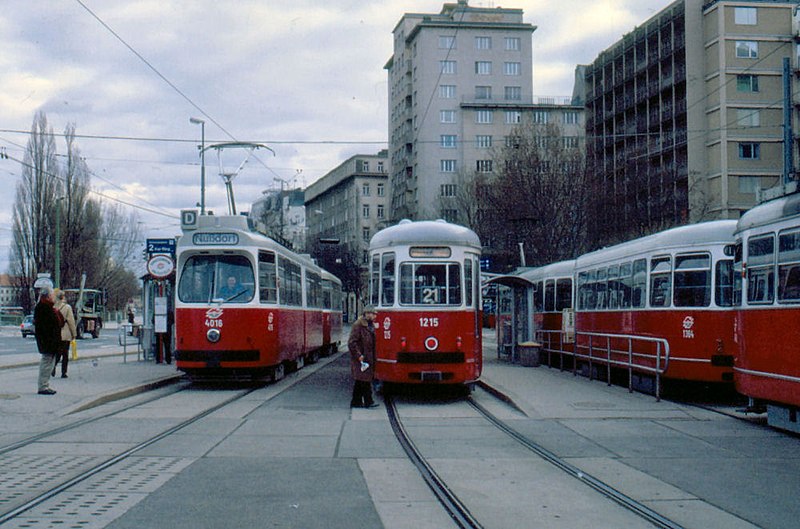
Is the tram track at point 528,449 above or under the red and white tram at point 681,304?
under

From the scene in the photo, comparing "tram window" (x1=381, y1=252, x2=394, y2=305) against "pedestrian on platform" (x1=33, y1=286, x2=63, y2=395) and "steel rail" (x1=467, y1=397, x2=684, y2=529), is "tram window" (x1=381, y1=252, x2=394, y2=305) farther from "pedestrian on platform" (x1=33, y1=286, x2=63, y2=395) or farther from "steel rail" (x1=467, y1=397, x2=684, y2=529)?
"pedestrian on platform" (x1=33, y1=286, x2=63, y2=395)

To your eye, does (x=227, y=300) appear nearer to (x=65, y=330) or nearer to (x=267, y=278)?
(x=267, y=278)

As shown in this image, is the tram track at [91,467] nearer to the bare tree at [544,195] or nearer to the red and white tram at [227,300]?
the red and white tram at [227,300]

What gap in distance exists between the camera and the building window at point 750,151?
6369cm

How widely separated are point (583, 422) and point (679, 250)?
473 centimetres

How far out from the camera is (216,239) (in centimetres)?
1836

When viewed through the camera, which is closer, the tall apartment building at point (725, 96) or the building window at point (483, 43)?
the tall apartment building at point (725, 96)

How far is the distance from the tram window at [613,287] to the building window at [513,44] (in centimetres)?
7409

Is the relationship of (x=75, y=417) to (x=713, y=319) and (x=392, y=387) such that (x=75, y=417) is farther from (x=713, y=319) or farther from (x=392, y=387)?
(x=713, y=319)

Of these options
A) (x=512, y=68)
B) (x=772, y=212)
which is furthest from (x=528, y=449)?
(x=512, y=68)

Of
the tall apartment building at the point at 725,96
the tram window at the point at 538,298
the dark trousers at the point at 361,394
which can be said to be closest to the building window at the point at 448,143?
the tall apartment building at the point at 725,96

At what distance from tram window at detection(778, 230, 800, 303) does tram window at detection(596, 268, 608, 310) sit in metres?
8.91

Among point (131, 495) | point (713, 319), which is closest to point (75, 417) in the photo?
point (131, 495)

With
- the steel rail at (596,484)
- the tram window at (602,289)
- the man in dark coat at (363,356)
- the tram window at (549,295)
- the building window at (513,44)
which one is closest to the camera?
the steel rail at (596,484)
